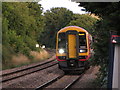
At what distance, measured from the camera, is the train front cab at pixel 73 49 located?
53.0 ft

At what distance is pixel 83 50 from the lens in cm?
1631

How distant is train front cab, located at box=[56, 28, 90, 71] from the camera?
53.0 feet

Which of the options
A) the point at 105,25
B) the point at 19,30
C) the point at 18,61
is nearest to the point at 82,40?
the point at 105,25

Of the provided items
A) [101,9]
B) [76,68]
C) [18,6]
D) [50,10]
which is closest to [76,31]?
[76,68]

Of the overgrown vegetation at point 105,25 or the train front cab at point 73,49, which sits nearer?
the overgrown vegetation at point 105,25

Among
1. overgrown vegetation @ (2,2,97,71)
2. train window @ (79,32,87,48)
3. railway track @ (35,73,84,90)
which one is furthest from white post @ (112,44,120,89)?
overgrown vegetation @ (2,2,97,71)

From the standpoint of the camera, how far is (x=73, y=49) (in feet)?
53.1

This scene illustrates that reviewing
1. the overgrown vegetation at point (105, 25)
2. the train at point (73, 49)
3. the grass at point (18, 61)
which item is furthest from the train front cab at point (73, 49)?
the grass at point (18, 61)

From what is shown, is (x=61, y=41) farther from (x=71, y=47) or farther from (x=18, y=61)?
(x=18, y=61)

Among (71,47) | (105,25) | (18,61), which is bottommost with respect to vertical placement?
(18,61)

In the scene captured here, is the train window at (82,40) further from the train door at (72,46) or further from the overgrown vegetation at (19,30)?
the overgrown vegetation at (19,30)

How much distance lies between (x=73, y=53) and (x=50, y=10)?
63188 millimetres

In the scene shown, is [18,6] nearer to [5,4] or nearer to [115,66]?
[5,4]

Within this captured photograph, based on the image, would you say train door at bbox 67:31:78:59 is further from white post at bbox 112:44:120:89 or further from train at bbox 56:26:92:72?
white post at bbox 112:44:120:89
